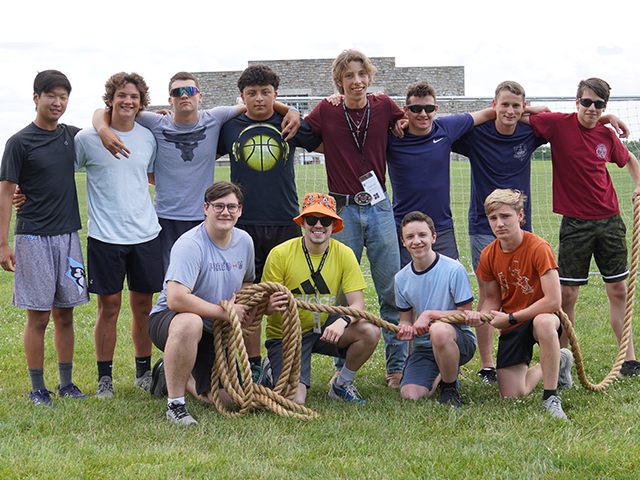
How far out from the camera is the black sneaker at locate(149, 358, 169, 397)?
14.1ft

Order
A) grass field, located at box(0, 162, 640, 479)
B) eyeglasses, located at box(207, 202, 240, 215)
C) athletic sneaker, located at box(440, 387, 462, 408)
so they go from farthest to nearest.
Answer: athletic sneaker, located at box(440, 387, 462, 408), eyeglasses, located at box(207, 202, 240, 215), grass field, located at box(0, 162, 640, 479)

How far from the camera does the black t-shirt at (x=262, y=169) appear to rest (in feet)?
14.9

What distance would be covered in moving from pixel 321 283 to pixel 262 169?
1.02 meters

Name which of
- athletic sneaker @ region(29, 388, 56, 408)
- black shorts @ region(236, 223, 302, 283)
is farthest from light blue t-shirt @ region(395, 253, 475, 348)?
Answer: athletic sneaker @ region(29, 388, 56, 408)

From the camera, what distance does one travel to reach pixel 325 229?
163 inches

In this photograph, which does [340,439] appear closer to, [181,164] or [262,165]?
[262,165]

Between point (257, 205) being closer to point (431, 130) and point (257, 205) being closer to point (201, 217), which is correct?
point (201, 217)

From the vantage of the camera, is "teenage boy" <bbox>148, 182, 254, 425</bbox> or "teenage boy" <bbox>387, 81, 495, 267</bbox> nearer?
"teenage boy" <bbox>148, 182, 254, 425</bbox>

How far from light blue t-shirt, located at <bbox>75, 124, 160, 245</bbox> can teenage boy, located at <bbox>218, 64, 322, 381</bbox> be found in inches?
27.8

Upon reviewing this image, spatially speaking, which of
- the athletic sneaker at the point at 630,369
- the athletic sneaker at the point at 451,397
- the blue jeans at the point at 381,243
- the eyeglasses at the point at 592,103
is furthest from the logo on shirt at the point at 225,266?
the athletic sneaker at the point at 630,369

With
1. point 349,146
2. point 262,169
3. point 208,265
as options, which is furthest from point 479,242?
point 208,265

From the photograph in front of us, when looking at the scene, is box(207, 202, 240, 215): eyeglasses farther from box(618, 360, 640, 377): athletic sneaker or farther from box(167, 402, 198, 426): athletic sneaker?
box(618, 360, 640, 377): athletic sneaker

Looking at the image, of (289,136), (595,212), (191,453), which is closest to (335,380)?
(191,453)

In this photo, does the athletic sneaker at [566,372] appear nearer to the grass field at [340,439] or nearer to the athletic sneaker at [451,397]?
the grass field at [340,439]
